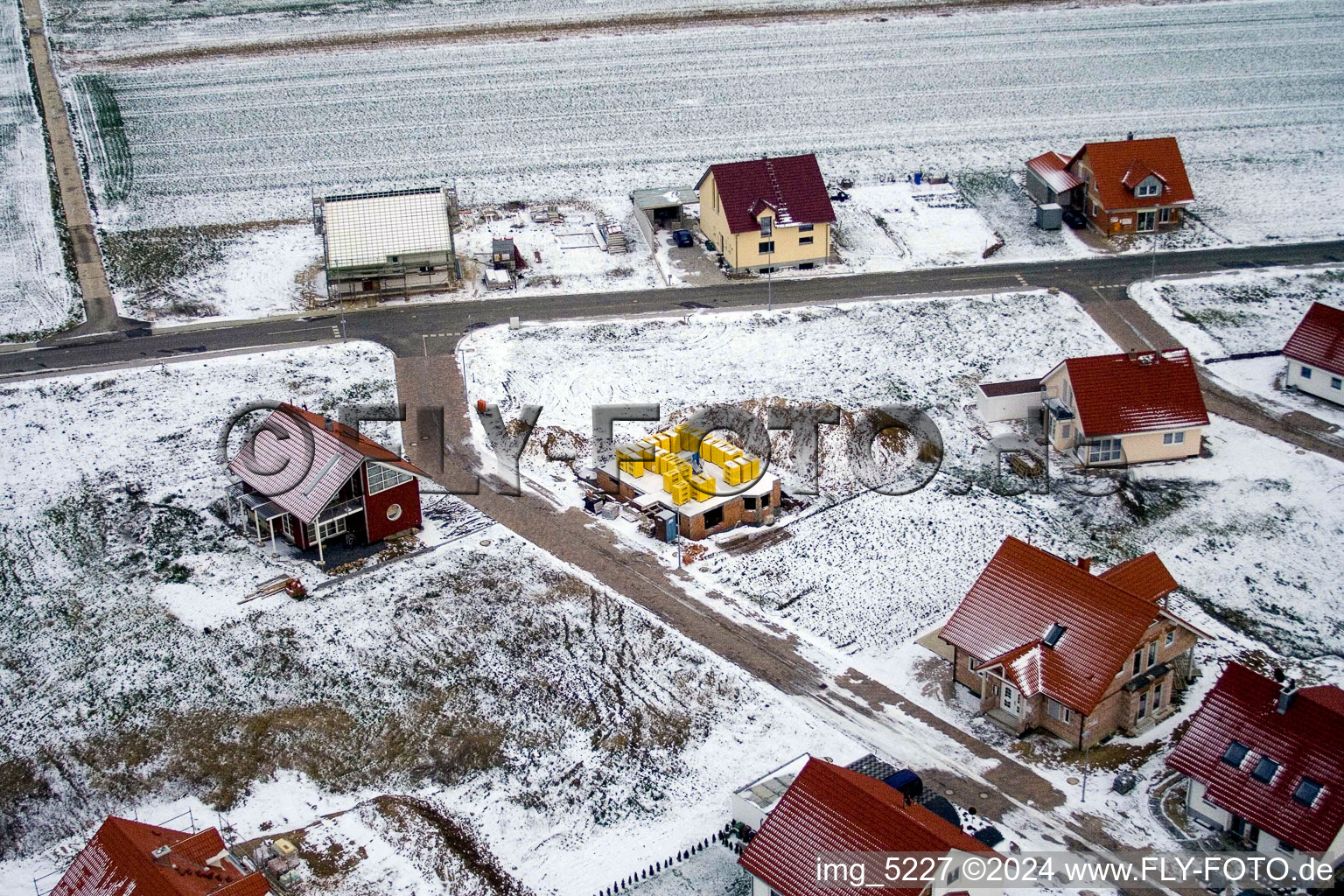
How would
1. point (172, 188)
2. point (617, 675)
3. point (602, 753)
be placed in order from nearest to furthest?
1. point (602, 753)
2. point (617, 675)
3. point (172, 188)

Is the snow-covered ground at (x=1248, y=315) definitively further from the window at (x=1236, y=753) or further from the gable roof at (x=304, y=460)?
the gable roof at (x=304, y=460)

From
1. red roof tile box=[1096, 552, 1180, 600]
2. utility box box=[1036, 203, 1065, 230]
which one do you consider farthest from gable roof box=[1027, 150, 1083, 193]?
red roof tile box=[1096, 552, 1180, 600]

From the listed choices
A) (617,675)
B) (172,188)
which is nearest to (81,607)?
(617,675)

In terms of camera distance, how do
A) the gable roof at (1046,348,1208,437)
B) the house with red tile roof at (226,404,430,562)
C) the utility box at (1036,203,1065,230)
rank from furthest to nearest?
the utility box at (1036,203,1065,230)
the gable roof at (1046,348,1208,437)
the house with red tile roof at (226,404,430,562)

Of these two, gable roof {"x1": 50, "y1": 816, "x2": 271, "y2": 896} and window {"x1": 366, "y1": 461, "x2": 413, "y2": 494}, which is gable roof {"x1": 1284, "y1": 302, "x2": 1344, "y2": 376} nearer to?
window {"x1": 366, "y1": 461, "x2": 413, "y2": 494}

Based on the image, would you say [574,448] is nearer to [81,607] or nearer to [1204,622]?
[81,607]

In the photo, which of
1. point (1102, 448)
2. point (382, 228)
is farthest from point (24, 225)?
point (1102, 448)

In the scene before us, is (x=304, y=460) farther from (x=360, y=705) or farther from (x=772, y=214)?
(x=772, y=214)
